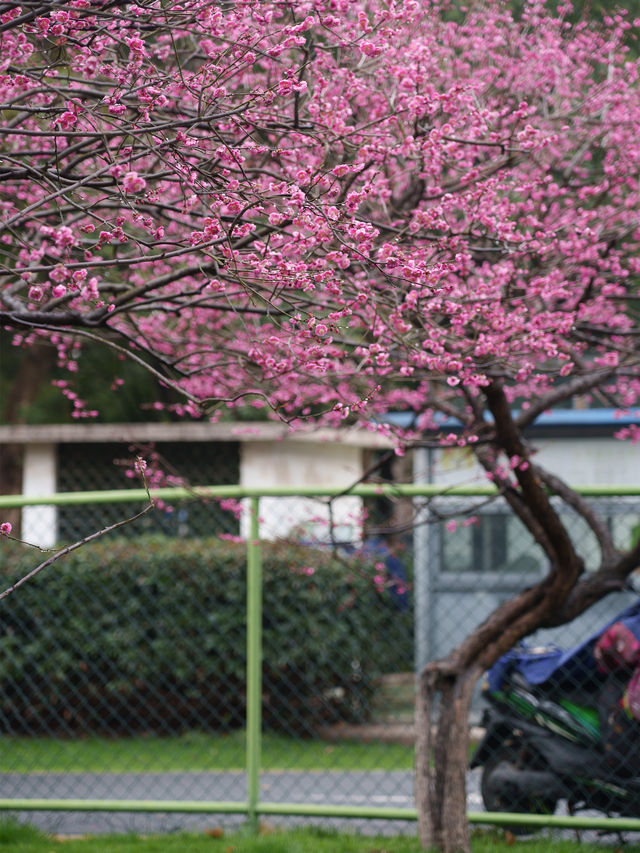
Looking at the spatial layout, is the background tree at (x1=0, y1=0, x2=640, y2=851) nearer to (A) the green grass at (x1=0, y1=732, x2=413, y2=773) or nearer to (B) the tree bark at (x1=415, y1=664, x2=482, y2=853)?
(B) the tree bark at (x1=415, y1=664, x2=482, y2=853)

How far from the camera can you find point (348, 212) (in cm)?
275

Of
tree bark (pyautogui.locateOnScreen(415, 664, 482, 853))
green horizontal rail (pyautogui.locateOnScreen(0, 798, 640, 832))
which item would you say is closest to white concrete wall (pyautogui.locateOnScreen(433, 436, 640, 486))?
green horizontal rail (pyautogui.locateOnScreen(0, 798, 640, 832))

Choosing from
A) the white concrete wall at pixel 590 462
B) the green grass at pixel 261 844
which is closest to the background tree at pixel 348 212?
the green grass at pixel 261 844

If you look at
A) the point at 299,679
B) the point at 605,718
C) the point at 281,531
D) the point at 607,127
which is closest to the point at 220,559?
the point at 299,679

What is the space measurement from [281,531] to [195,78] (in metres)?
7.52

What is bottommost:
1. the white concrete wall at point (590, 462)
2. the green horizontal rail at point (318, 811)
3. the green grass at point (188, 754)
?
the green grass at point (188, 754)

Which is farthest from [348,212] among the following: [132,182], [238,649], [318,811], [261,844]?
[238,649]

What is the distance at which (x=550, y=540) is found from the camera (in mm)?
4062

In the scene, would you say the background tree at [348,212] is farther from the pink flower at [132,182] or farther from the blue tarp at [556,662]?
the blue tarp at [556,662]

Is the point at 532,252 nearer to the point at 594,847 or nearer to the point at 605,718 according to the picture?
the point at 605,718

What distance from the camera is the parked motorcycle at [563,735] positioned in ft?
15.4

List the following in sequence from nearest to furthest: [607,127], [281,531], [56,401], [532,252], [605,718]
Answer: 1. [532,252]
2. [605,718]
3. [607,127]
4. [281,531]
5. [56,401]

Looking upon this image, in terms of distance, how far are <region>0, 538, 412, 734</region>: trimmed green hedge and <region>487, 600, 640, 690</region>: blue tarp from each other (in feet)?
8.42

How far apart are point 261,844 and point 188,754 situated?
3374mm
